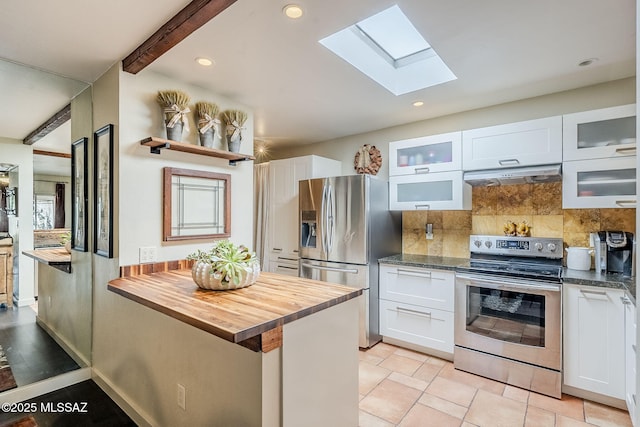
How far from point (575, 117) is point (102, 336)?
4.01 metres

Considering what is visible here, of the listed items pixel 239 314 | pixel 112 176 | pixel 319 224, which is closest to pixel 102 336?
pixel 112 176

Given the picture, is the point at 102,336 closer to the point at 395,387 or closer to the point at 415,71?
the point at 395,387

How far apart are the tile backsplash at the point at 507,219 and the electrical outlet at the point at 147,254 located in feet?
8.60


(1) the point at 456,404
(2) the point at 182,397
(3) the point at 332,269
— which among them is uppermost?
(3) the point at 332,269

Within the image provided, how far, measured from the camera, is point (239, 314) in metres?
1.37

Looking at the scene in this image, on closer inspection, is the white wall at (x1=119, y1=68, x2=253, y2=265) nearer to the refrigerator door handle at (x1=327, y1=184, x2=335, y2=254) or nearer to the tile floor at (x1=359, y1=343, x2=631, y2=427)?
the refrigerator door handle at (x1=327, y1=184, x2=335, y2=254)

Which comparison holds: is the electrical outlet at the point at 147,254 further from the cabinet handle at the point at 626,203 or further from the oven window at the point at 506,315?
the cabinet handle at the point at 626,203

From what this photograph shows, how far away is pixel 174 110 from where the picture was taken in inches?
88.5

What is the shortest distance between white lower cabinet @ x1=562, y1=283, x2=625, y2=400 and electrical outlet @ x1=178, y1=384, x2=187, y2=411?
2.59m

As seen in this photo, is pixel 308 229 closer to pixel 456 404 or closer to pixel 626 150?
pixel 456 404

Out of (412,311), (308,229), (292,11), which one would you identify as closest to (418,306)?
(412,311)

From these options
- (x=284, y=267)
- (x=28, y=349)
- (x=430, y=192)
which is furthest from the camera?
(x=284, y=267)

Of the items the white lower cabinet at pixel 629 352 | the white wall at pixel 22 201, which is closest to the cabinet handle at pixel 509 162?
the white lower cabinet at pixel 629 352

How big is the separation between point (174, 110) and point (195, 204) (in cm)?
72
